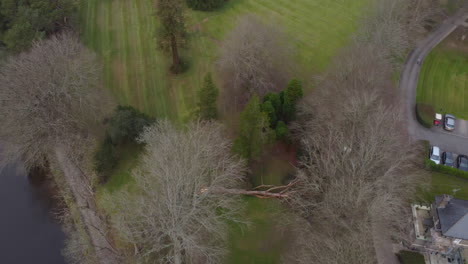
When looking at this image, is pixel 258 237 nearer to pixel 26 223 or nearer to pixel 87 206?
pixel 87 206

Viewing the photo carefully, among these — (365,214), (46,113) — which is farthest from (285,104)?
(46,113)

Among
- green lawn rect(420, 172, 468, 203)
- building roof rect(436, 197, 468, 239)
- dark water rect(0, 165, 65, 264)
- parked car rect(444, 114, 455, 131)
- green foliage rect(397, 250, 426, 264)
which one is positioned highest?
parked car rect(444, 114, 455, 131)

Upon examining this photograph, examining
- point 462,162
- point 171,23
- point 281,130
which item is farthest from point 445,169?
point 171,23

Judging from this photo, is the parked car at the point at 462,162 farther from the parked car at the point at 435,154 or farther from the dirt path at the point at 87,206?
the dirt path at the point at 87,206

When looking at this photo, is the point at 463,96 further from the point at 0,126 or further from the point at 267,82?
the point at 0,126

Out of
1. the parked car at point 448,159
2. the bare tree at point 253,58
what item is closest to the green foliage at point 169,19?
the bare tree at point 253,58

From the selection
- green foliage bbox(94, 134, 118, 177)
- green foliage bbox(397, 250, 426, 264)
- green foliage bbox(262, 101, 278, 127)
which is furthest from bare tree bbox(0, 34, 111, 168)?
green foliage bbox(397, 250, 426, 264)

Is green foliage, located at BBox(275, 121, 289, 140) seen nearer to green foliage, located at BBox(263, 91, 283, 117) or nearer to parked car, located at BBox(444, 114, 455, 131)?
green foliage, located at BBox(263, 91, 283, 117)
